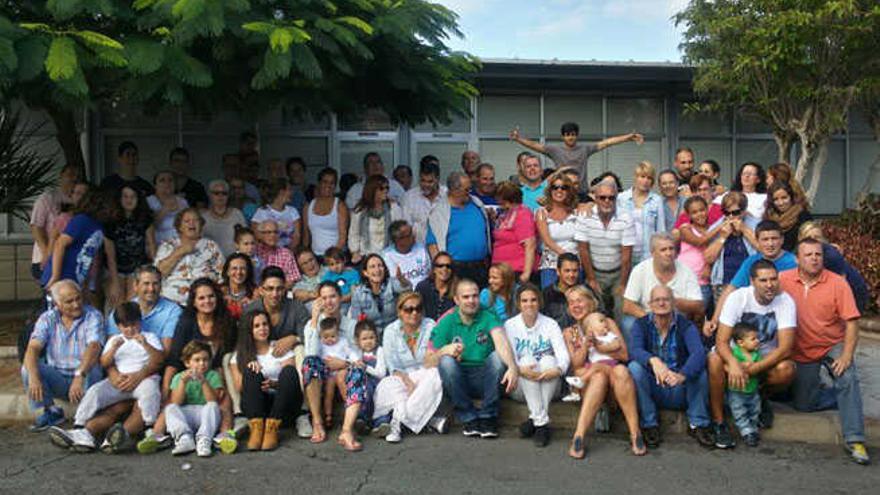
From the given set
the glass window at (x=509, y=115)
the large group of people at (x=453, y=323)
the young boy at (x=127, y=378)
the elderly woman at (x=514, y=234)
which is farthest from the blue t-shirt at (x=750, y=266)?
the glass window at (x=509, y=115)

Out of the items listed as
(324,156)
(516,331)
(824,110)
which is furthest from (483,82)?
(516,331)

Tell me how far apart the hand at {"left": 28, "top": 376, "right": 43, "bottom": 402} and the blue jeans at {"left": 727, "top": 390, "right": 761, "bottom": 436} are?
16.7 ft

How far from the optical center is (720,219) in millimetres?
7527

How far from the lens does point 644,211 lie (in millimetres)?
7680

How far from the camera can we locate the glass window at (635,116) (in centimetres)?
1456

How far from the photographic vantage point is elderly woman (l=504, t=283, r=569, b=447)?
6062mm

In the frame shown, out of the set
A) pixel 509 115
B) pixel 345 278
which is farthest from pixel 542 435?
pixel 509 115

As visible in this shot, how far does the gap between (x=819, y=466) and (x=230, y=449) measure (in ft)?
13.0

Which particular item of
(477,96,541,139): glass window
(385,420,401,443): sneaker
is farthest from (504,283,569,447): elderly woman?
(477,96,541,139): glass window

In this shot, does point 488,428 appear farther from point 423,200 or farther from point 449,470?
point 423,200

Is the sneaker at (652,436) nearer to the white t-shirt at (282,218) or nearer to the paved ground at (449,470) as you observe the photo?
the paved ground at (449,470)

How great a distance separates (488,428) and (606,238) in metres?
2.16

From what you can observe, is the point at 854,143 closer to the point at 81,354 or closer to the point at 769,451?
the point at 769,451

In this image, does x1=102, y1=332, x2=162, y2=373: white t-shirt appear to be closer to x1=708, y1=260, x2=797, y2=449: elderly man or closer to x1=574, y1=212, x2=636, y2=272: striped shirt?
x1=574, y1=212, x2=636, y2=272: striped shirt
